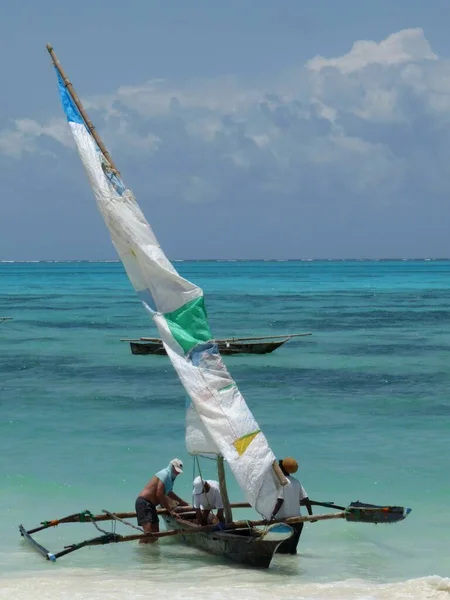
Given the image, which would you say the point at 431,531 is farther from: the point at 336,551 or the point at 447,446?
the point at 447,446

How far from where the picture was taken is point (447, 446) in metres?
22.9

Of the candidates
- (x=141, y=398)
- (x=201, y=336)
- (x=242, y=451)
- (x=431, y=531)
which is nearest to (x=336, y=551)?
(x=431, y=531)

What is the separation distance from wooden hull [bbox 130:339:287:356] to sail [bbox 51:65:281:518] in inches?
1069

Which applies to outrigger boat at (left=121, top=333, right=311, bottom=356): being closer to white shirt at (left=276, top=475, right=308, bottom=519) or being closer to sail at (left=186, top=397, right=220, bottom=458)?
sail at (left=186, top=397, right=220, bottom=458)

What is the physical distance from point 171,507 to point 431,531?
4.43 metres

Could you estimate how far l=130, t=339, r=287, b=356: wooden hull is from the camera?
42.4 meters

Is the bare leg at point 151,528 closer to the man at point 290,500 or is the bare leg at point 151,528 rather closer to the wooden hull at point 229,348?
the man at point 290,500

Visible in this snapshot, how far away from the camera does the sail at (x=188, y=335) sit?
13.5m

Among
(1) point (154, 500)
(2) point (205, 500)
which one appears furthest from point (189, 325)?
(1) point (154, 500)

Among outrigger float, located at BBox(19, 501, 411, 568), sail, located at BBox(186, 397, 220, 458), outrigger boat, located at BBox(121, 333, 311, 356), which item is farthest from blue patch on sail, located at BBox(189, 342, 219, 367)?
outrigger boat, located at BBox(121, 333, 311, 356)

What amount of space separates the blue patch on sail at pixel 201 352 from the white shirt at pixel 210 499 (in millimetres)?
2108

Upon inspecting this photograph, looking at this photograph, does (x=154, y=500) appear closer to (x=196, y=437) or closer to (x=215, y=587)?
(x=196, y=437)

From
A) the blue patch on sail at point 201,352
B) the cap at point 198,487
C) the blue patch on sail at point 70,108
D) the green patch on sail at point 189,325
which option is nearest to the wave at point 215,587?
the cap at point 198,487

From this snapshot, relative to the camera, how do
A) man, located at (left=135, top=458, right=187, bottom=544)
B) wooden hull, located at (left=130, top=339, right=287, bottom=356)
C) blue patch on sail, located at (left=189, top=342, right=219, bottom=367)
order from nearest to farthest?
blue patch on sail, located at (left=189, top=342, right=219, bottom=367) < man, located at (left=135, top=458, right=187, bottom=544) < wooden hull, located at (left=130, top=339, right=287, bottom=356)
